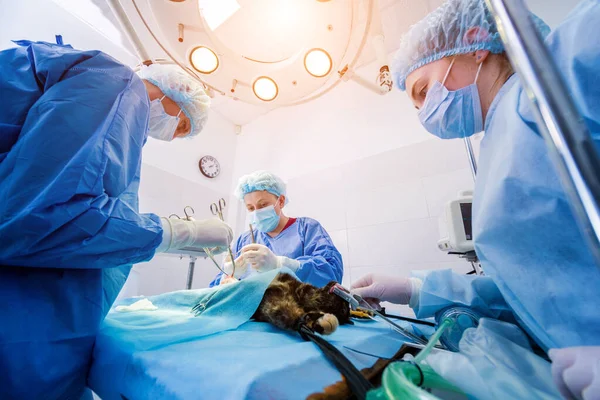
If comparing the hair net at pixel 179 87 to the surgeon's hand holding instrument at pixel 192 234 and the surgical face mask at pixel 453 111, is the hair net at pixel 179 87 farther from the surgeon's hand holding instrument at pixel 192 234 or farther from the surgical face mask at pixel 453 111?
the surgical face mask at pixel 453 111

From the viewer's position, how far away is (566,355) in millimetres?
355

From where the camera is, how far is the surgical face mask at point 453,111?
828 mm

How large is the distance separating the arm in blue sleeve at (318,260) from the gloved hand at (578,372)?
105cm

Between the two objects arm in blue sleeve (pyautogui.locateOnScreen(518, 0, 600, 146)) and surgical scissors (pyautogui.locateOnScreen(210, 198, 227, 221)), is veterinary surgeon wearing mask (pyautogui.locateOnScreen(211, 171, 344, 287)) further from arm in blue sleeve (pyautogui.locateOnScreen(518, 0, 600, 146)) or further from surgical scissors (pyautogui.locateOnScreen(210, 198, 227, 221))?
arm in blue sleeve (pyautogui.locateOnScreen(518, 0, 600, 146))

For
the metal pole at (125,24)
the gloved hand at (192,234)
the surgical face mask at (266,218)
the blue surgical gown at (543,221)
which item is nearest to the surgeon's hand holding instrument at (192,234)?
the gloved hand at (192,234)

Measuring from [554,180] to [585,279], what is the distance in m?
0.19

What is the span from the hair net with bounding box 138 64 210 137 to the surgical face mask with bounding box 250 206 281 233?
0.74m

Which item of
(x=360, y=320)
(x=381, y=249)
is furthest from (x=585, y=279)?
(x=381, y=249)

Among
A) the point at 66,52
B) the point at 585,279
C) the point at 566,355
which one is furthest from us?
the point at 66,52

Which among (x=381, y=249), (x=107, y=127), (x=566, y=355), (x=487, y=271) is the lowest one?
(x=566, y=355)

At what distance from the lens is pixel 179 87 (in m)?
1.15

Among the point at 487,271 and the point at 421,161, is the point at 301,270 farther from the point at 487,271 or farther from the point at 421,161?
the point at 421,161

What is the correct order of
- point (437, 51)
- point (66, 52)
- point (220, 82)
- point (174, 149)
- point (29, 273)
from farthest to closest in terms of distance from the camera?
point (174, 149) → point (220, 82) → point (437, 51) → point (66, 52) → point (29, 273)

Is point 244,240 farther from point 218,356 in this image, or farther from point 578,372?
point 578,372
